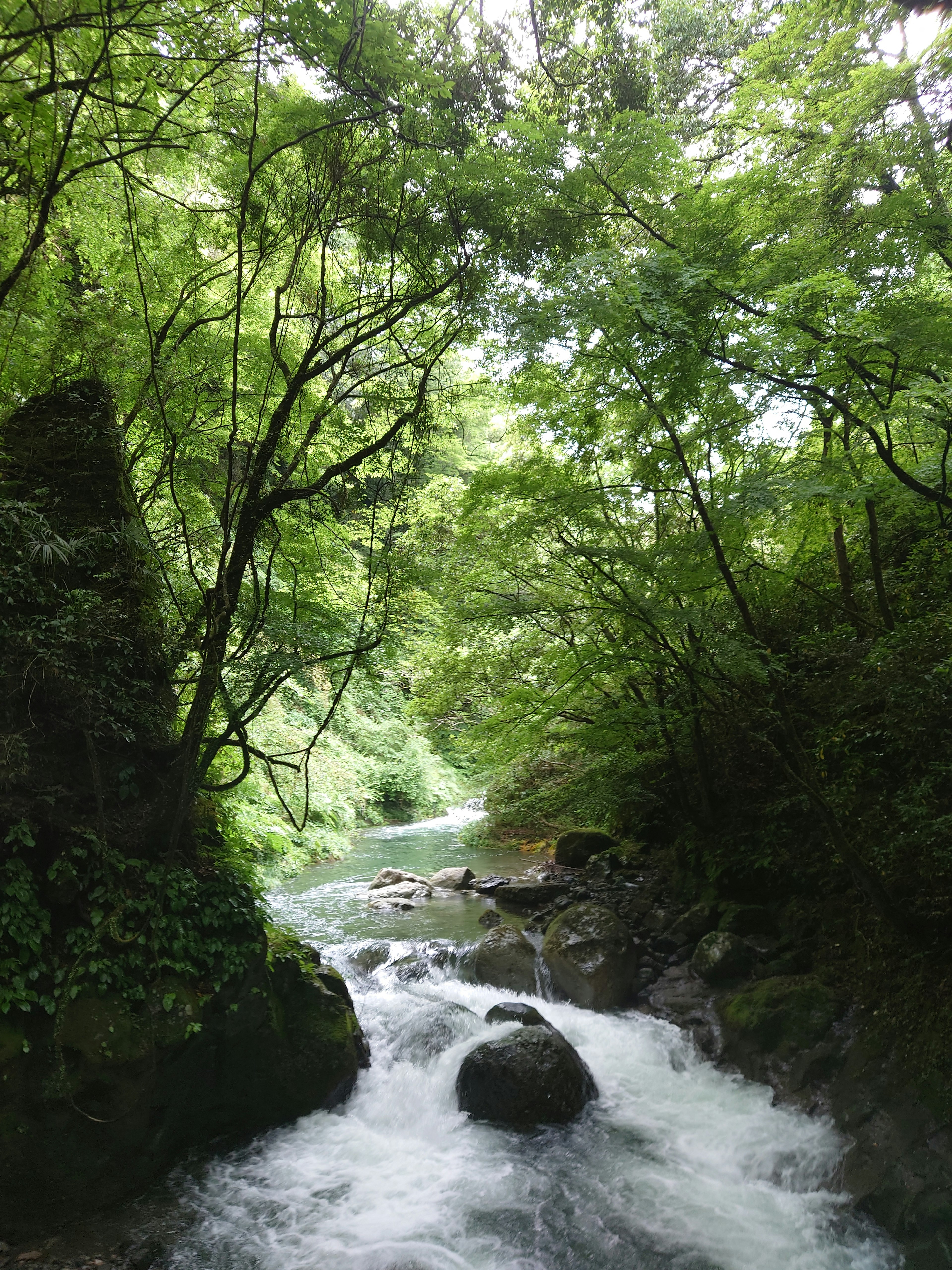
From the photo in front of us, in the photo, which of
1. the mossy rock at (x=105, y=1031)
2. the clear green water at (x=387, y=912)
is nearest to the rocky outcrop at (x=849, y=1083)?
the clear green water at (x=387, y=912)

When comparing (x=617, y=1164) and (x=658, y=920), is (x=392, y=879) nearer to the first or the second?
(x=658, y=920)

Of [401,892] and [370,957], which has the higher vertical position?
[401,892]

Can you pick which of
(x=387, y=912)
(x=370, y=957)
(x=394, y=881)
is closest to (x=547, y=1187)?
(x=370, y=957)

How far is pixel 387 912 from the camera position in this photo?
10094 mm

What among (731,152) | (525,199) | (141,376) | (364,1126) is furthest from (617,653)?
(731,152)

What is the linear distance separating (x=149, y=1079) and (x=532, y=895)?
6536mm

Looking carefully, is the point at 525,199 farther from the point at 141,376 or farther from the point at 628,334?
the point at 141,376

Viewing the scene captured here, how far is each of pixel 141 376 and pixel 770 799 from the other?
7736 millimetres

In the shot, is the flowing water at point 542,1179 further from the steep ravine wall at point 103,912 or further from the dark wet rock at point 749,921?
the dark wet rock at point 749,921

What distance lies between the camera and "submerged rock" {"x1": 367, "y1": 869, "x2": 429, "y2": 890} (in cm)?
1140

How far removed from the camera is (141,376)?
226 inches

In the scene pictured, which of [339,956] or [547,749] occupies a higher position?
Result: [547,749]

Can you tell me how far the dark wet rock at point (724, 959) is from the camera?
6480mm

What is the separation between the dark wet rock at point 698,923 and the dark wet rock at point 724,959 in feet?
1.85
